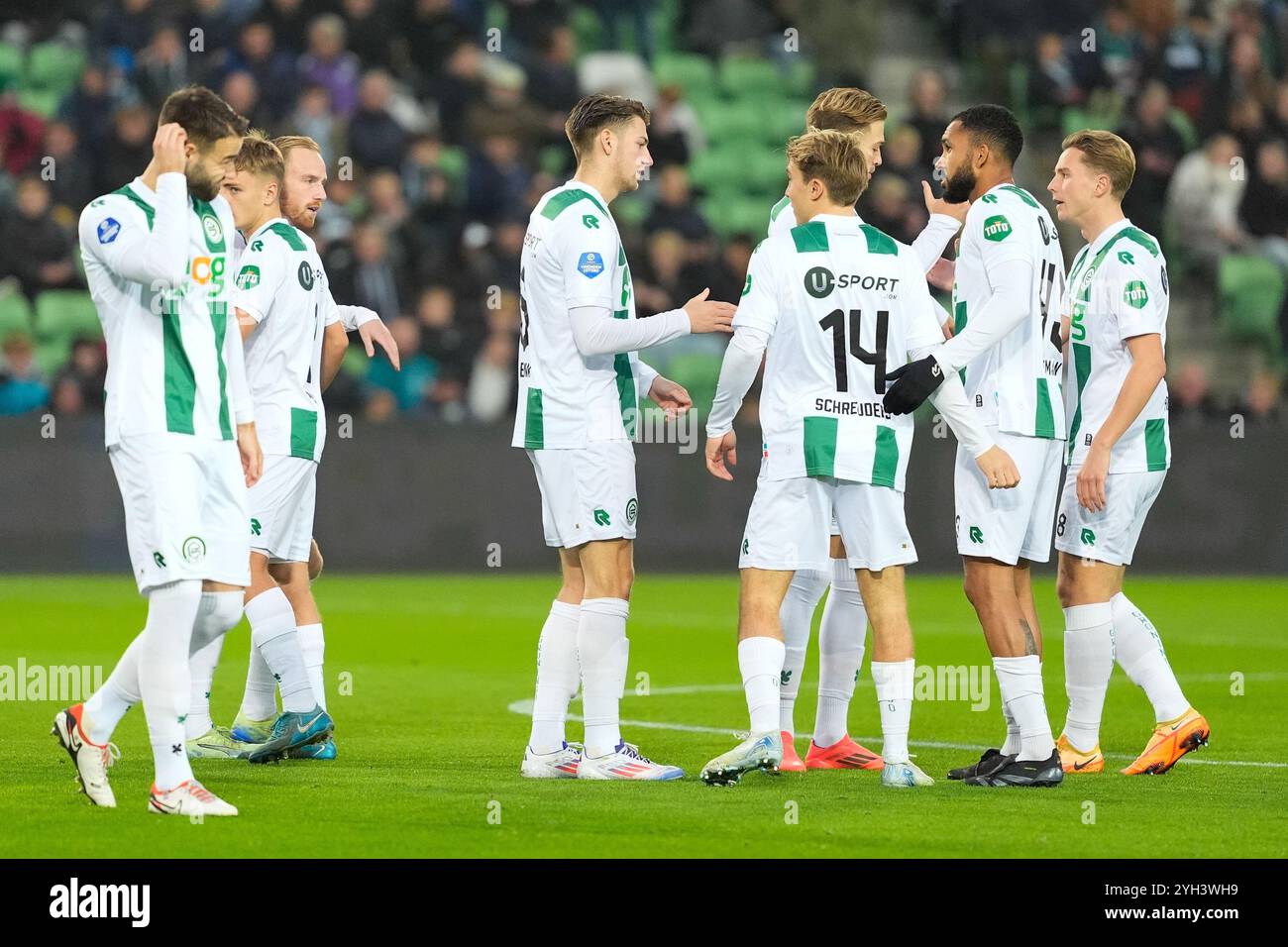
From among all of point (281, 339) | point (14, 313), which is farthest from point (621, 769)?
point (14, 313)

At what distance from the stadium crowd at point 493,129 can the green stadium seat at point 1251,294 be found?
0.04 metres

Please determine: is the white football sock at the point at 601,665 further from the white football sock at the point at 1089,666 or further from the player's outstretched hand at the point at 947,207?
the player's outstretched hand at the point at 947,207

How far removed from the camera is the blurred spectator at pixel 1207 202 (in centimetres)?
1903

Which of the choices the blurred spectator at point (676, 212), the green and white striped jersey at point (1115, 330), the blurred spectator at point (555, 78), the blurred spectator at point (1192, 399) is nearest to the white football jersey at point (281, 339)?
the green and white striped jersey at point (1115, 330)

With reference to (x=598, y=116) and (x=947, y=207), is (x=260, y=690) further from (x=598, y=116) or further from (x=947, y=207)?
(x=947, y=207)

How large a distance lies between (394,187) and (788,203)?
37.9 ft

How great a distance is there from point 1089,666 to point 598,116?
2.78 m

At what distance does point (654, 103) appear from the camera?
65.6 ft

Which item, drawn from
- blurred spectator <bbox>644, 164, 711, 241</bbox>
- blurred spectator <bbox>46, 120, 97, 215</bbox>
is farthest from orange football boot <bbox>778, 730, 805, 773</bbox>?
blurred spectator <bbox>46, 120, 97, 215</bbox>

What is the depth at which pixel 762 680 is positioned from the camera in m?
6.68

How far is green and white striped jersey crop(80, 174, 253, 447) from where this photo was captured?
19.1ft

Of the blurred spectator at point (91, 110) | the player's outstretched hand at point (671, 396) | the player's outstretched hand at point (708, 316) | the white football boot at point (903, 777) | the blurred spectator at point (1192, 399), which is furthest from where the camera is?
the blurred spectator at point (91, 110)
